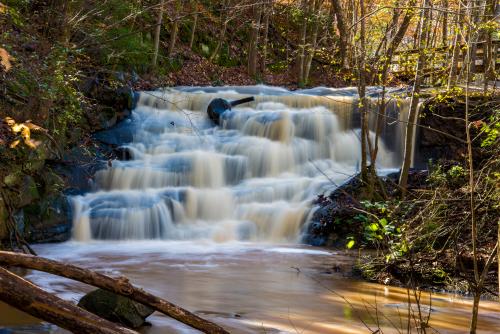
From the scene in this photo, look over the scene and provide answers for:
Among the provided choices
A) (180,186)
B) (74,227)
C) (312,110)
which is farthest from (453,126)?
(74,227)

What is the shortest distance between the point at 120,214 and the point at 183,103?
578 cm

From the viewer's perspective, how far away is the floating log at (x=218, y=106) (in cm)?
1614

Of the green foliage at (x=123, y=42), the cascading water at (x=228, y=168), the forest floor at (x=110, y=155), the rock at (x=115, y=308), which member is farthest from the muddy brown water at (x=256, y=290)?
the green foliage at (x=123, y=42)

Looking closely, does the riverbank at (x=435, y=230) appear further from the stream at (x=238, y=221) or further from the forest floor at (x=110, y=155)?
the stream at (x=238, y=221)

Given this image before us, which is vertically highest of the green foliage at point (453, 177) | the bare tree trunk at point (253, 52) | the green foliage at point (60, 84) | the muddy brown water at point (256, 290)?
the bare tree trunk at point (253, 52)

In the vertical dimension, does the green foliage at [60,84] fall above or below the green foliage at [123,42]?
below

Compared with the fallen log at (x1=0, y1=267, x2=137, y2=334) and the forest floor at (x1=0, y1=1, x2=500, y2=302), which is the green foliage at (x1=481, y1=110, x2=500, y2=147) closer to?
the forest floor at (x1=0, y1=1, x2=500, y2=302)

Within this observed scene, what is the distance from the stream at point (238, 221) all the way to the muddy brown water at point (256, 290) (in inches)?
0.9

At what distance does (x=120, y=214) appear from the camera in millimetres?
11680

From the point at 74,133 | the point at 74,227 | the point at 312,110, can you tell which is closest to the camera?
the point at 74,227

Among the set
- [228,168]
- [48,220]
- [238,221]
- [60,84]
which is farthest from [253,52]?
[60,84]

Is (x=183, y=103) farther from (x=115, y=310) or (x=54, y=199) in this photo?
(x=115, y=310)

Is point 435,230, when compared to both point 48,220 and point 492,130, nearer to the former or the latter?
point 492,130

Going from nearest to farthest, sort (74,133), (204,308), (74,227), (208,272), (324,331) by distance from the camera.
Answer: (324,331)
(204,308)
(208,272)
(74,227)
(74,133)
